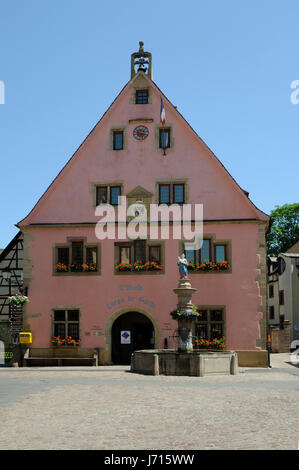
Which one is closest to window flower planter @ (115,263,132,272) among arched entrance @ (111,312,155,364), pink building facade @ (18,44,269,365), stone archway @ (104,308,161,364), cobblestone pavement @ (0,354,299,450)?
pink building facade @ (18,44,269,365)

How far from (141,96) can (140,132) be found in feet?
5.74

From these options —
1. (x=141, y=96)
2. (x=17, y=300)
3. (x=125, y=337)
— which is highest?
(x=141, y=96)

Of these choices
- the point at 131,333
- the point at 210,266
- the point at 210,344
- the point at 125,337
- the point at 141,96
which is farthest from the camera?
the point at 141,96

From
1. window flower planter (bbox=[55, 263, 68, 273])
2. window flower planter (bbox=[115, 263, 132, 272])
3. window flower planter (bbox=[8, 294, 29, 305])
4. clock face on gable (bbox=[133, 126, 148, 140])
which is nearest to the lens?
window flower planter (bbox=[8, 294, 29, 305])

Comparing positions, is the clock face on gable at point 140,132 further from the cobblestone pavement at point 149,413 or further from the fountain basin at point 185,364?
the cobblestone pavement at point 149,413

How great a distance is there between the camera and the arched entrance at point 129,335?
1053 inches

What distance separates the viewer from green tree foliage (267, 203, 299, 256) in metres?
57.6

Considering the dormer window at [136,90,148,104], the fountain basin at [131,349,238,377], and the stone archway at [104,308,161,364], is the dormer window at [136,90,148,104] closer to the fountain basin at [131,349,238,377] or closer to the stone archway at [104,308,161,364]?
the stone archway at [104,308,161,364]

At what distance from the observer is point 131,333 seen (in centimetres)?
2722

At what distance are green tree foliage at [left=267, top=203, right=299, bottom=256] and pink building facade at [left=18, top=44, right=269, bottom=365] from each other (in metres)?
32.2

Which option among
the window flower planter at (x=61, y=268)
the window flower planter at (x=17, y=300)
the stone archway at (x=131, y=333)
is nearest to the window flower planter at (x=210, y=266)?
the stone archway at (x=131, y=333)

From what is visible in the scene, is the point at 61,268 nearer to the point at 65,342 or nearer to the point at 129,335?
the point at 65,342

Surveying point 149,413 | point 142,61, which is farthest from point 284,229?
point 149,413
